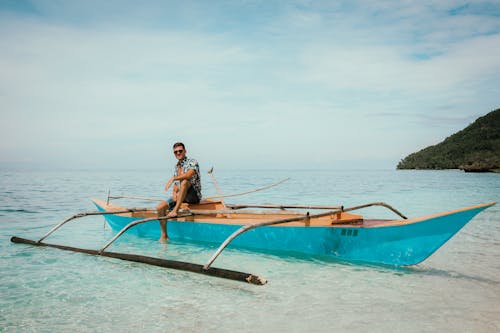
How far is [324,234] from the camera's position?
6.56m

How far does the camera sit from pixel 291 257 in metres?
6.99

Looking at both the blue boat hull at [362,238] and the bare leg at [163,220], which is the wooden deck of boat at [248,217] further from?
the bare leg at [163,220]

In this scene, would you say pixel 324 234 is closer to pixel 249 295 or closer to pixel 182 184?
pixel 249 295

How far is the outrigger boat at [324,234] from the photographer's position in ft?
17.8

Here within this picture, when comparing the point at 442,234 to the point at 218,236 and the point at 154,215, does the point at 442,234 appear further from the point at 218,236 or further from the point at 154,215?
the point at 154,215

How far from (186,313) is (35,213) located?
12.5 m

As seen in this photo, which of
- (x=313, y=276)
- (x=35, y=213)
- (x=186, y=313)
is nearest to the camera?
(x=186, y=313)

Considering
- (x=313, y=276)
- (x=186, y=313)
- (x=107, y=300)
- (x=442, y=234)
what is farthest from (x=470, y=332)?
(x=107, y=300)

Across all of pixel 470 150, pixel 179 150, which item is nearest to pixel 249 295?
pixel 179 150

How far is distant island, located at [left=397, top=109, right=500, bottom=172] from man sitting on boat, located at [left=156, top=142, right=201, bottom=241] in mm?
72336

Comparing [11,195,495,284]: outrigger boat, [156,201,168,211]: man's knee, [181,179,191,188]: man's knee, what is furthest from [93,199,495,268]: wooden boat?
[181,179,191,188]: man's knee

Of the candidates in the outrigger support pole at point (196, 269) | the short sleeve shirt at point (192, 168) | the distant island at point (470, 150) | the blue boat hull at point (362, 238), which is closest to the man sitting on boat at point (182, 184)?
the short sleeve shirt at point (192, 168)

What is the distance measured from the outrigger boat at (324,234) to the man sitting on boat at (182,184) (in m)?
0.18

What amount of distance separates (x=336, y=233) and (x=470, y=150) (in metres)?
96.6
